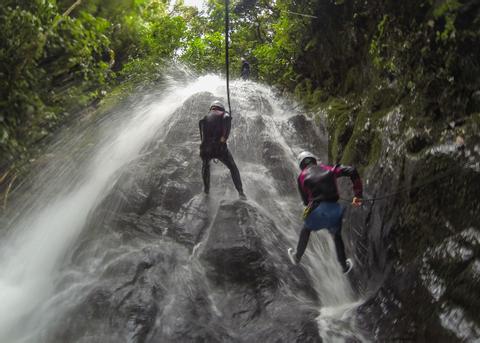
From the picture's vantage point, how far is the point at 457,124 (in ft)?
19.4

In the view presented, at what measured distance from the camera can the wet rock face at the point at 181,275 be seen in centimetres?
630

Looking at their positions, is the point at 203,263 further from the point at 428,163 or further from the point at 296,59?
the point at 296,59

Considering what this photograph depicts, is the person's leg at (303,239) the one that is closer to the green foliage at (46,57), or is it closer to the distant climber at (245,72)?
the green foliage at (46,57)

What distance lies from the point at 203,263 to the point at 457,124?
4754mm

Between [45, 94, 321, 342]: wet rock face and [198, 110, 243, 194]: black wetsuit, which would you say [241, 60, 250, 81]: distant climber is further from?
[198, 110, 243, 194]: black wetsuit

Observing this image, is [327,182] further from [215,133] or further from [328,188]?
[215,133]

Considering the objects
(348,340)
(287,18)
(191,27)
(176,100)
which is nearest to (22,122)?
(348,340)

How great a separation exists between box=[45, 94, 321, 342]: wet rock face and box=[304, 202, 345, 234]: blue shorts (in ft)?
4.21

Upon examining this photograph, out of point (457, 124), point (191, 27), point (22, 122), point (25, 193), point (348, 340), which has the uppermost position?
point (191, 27)

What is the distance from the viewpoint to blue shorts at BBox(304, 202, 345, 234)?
255 inches

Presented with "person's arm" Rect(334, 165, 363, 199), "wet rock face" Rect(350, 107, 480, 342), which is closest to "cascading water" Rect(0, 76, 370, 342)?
"wet rock face" Rect(350, 107, 480, 342)

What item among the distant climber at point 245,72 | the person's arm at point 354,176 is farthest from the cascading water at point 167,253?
the distant climber at point 245,72

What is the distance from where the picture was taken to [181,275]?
7426 millimetres

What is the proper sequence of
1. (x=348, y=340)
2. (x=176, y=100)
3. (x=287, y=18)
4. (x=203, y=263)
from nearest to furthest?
(x=348, y=340)
(x=203, y=263)
(x=287, y=18)
(x=176, y=100)
